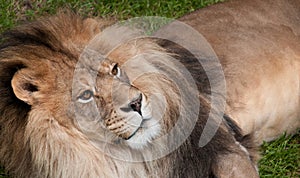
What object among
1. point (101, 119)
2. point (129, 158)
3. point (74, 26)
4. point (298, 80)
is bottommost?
point (298, 80)

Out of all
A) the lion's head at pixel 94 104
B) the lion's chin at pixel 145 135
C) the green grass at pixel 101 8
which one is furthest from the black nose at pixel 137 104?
the green grass at pixel 101 8

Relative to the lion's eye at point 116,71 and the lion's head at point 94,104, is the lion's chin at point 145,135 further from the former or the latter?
the lion's eye at point 116,71

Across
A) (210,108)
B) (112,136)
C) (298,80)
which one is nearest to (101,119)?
(112,136)

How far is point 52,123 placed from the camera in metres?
2.62

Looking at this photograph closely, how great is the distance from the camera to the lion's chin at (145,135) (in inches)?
106

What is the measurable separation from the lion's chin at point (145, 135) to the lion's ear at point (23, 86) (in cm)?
44

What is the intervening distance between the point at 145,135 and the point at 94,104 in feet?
0.92

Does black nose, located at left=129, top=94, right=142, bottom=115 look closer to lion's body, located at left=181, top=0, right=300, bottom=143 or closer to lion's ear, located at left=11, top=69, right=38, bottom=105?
lion's ear, located at left=11, top=69, right=38, bottom=105

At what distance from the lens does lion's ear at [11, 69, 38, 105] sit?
2529mm

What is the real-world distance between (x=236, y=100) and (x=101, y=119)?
1.23 meters

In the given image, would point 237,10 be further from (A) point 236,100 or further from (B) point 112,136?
(B) point 112,136

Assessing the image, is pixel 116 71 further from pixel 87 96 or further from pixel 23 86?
pixel 23 86

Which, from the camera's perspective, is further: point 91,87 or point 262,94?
point 262,94

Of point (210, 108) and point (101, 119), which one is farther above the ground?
point (101, 119)
